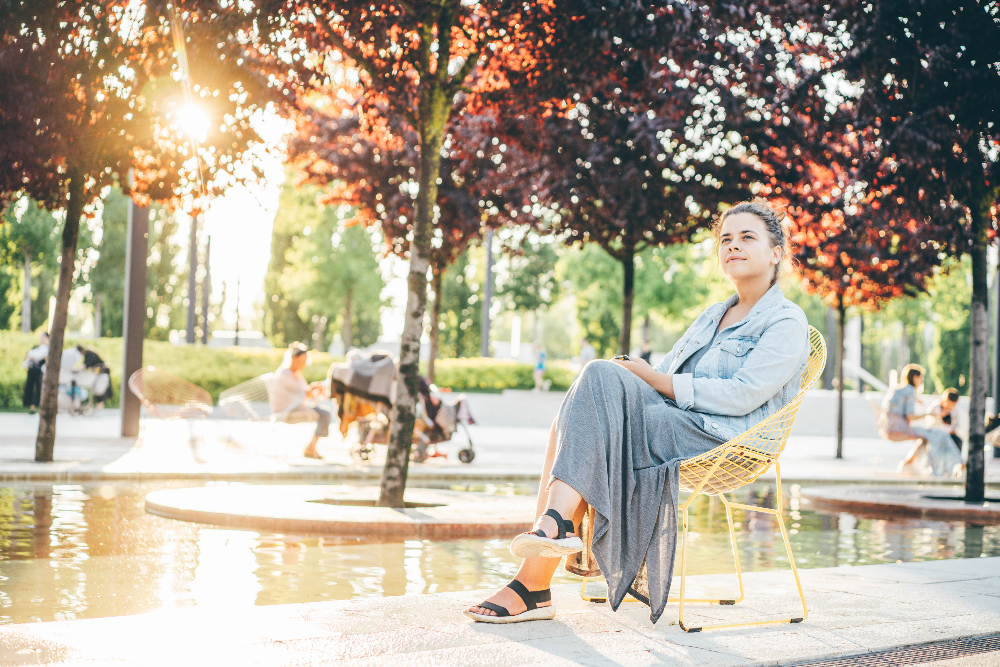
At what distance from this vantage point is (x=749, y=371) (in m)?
4.46

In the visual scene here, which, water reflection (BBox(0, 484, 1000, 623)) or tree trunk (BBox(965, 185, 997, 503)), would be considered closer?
water reflection (BBox(0, 484, 1000, 623))

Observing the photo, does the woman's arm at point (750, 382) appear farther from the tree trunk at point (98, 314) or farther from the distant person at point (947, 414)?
the tree trunk at point (98, 314)

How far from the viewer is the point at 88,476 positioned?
10.4 meters

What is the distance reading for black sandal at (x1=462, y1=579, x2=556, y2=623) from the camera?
4148 mm

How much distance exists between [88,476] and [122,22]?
14.7 ft

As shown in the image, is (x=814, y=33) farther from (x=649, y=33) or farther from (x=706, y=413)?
(x=706, y=413)

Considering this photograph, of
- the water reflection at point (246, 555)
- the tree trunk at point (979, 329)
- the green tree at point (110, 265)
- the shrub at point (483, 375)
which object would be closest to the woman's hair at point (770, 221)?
the water reflection at point (246, 555)

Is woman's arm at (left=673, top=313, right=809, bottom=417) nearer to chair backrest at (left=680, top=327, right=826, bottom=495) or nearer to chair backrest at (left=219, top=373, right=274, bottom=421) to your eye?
chair backrest at (left=680, top=327, right=826, bottom=495)

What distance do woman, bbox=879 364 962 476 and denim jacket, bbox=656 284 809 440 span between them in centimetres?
1080

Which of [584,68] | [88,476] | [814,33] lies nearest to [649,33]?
[584,68]

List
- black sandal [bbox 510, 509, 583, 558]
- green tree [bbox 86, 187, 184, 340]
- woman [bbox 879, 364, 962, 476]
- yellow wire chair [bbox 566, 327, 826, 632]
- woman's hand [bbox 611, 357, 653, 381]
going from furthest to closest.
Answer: green tree [bbox 86, 187, 184, 340], woman [bbox 879, 364, 962, 476], woman's hand [bbox 611, 357, 653, 381], yellow wire chair [bbox 566, 327, 826, 632], black sandal [bbox 510, 509, 583, 558]

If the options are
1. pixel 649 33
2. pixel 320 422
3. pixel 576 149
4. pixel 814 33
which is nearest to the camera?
pixel 649 33

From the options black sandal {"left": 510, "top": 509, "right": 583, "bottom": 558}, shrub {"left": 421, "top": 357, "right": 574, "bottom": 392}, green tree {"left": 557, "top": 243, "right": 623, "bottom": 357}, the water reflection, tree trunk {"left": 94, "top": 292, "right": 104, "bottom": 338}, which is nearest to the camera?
black sandal {"left": 510, "top": 509, "right": 583, "bottom": 558}

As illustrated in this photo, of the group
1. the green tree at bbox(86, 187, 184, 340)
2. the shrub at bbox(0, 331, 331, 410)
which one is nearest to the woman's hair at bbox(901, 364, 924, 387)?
the shrub at bbox(0, 331, 331, 410)
